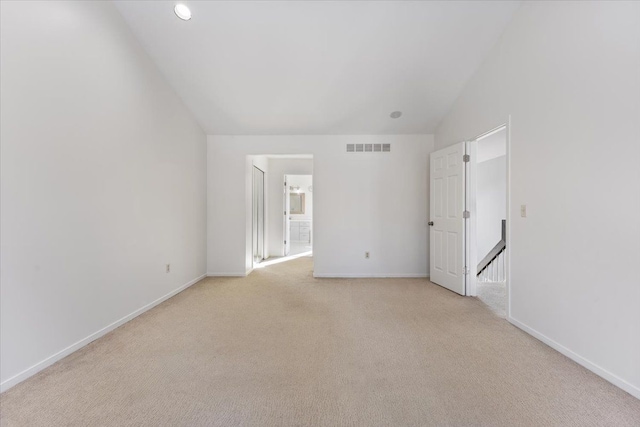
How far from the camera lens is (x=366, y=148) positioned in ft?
15.5

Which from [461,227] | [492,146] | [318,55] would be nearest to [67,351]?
[318,55]

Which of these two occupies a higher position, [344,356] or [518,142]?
[518,142]

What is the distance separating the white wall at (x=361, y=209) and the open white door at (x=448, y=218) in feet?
1.05

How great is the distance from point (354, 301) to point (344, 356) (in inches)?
52.7

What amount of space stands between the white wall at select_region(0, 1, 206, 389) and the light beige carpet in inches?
12.5

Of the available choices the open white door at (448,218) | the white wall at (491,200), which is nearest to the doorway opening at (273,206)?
the open white door at (448,218)

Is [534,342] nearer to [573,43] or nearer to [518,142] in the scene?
[518,142]

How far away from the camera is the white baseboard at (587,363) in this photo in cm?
175

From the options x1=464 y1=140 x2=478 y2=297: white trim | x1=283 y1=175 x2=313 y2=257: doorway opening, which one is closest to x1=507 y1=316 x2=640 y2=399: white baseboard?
x1=464 y1=140 x2=478 y2=297: white trim

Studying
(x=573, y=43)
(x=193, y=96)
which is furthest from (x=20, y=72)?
(x=573, y=43)

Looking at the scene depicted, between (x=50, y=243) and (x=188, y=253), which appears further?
(x=188, y=253)

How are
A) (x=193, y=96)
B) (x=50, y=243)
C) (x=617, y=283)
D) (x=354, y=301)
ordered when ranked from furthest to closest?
(x=193, y=96)
(x=354, y=301)
(x=50, y=243)
(x=617, y=283)

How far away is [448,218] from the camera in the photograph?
4.07 meters

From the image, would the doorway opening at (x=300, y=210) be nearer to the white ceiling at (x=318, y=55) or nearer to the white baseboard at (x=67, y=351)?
the white ceiling at (x=318, y=55)
